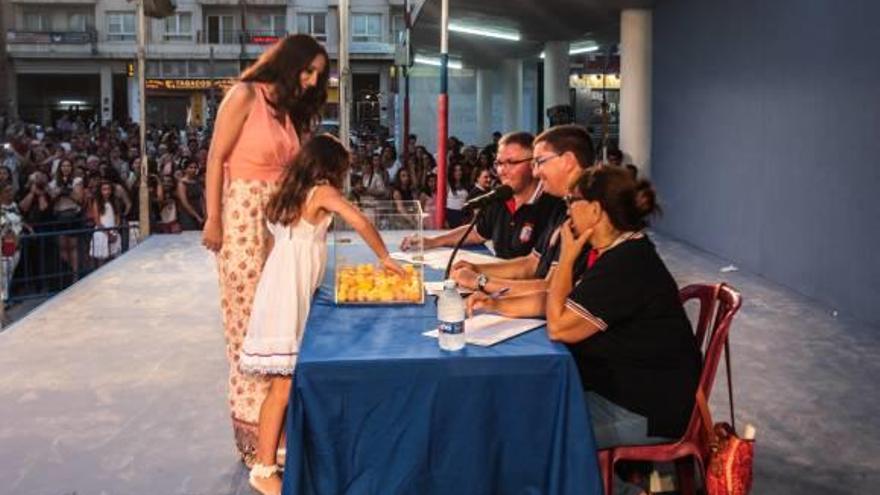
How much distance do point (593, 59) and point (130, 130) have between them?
1121 centimetres

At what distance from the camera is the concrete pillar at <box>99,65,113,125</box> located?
41062 mm

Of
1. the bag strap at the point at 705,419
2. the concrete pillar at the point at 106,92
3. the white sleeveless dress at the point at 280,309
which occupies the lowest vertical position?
the bag strap at the point at 705,419

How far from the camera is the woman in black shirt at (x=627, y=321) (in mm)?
2523

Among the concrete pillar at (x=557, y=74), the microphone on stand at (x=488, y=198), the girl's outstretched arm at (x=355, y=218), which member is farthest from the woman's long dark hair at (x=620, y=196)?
the concrete pillar at (x=557, y=74)

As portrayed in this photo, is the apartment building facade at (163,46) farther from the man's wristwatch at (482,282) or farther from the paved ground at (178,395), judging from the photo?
the man's wristwatch at (482,282)

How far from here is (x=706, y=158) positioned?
9125 millimetres

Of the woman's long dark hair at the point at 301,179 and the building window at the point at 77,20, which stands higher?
the building window at the point at 77,20

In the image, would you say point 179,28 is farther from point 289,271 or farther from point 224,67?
point 289,271

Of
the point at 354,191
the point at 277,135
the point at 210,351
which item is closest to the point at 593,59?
the point at 354,191

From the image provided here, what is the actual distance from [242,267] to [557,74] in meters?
12.9

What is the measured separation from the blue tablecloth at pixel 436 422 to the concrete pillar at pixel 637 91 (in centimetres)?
859

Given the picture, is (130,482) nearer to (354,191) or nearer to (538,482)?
(538,482)

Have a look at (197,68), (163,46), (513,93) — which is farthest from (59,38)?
(513,93)

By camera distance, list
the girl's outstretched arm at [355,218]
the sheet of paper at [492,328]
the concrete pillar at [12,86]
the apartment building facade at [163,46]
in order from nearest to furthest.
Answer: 1. the sheet of paper at [492,328]
2. the girl's outstretched arm at [355,218]
3. the concrete pillar at [12,86]
4. the apartment building facade at [163,46]
